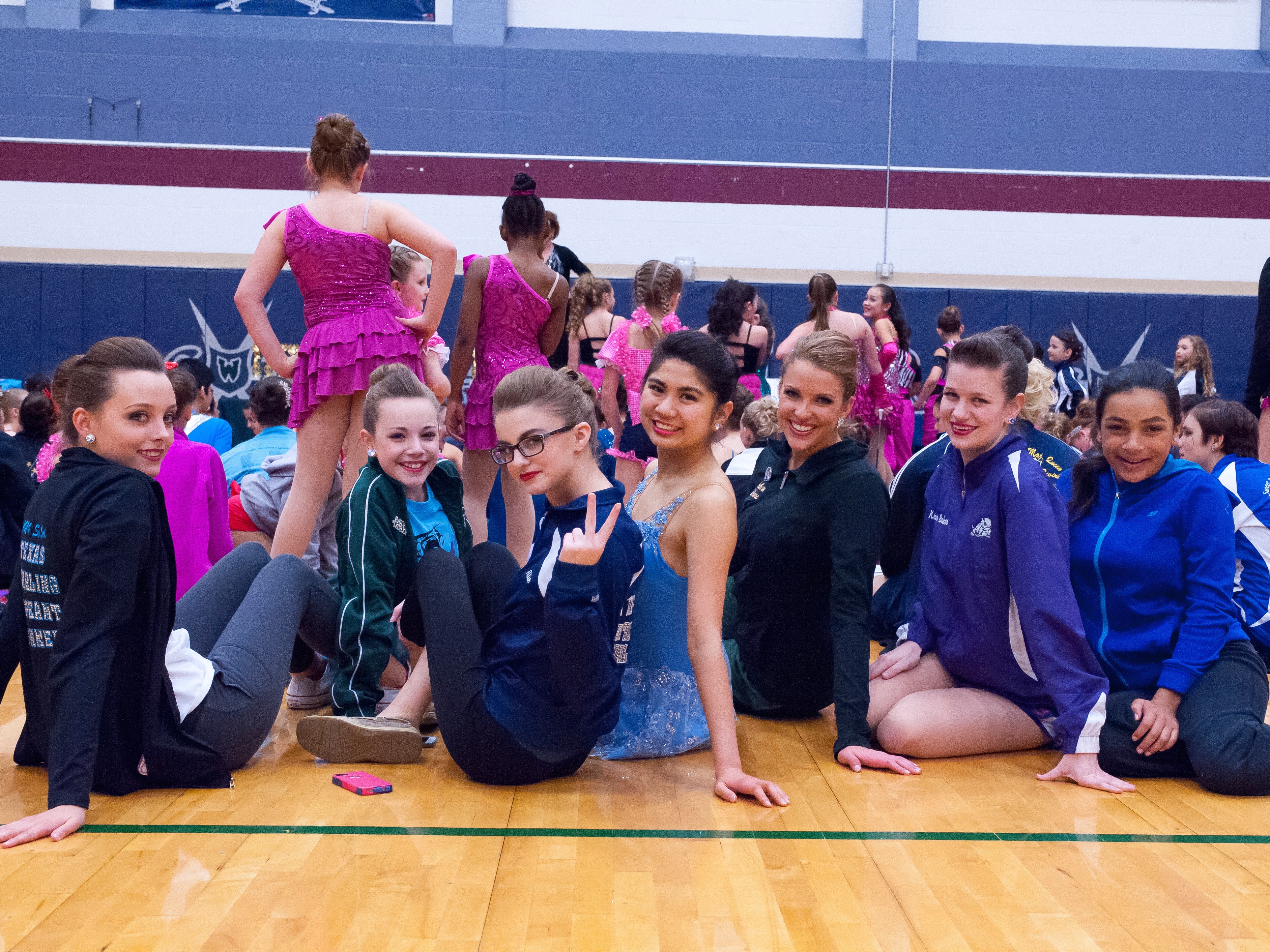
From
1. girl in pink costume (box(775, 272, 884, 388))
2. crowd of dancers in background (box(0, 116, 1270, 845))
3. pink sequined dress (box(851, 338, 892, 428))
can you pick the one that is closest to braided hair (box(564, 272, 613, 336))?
girl in pink costume (box(775, 272, 884, 388))

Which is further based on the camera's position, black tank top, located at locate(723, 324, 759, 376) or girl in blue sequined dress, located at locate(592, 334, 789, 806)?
black tank top, located at locate(723, 324, 759, 376)

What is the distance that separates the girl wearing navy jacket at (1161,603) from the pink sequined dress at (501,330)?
211 centimetres

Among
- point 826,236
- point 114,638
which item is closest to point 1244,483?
point 114,638

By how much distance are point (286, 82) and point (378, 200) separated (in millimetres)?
6230

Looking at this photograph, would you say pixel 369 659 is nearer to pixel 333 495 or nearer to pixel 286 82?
pixel 333 495

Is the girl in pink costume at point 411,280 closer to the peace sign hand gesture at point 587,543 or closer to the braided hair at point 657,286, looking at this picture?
the braided hair at point 657,286

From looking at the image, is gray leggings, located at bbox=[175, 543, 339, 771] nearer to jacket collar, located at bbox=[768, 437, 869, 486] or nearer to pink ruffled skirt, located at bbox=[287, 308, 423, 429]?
pink ruffled skirt, located at bbox=[287, 308, 423, 429]

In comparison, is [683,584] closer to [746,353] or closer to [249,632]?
[249,632]

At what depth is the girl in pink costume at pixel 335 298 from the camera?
3.39m

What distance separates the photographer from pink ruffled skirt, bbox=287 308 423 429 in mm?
3385

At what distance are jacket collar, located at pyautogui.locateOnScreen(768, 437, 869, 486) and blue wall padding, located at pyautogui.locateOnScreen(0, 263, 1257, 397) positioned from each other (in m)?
6.30

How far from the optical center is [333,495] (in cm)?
371

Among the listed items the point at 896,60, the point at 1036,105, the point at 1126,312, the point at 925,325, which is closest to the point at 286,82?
the point at 896,60

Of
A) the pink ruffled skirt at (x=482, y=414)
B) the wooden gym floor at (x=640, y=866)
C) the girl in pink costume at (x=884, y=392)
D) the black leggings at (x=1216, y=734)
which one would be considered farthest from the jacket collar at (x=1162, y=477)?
the girl in pink costume at (x=884, y=392)
